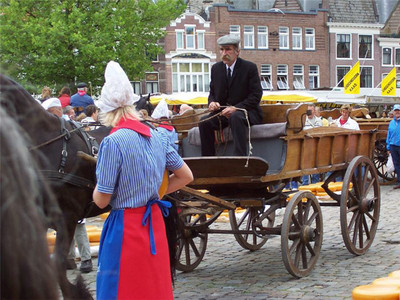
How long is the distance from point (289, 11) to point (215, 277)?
50084 millimetres

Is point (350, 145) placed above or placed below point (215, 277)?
above

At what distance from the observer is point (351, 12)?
55.8m

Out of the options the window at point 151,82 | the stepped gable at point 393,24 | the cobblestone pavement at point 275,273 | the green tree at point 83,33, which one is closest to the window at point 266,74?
the window at point 151,82

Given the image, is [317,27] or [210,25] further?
[317,27]

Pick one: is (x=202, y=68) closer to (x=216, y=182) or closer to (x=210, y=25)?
(x=210, y=25)

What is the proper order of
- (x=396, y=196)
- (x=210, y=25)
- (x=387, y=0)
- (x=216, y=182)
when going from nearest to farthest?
(x=216, y=182) < (x=396, y=196) < (x=210, y=25) < (x=387, y=0)

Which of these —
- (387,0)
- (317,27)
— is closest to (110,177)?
(317,27)

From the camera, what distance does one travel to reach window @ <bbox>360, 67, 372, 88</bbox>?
54.0m

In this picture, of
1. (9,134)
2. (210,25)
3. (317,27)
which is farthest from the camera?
(317,27)

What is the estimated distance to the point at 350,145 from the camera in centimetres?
822

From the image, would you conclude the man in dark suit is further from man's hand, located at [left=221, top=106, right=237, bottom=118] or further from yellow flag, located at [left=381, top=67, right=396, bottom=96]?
yellow flag, located at [left=381, top=67, right=396, bottom=96]

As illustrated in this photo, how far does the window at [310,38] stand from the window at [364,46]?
4133 mm

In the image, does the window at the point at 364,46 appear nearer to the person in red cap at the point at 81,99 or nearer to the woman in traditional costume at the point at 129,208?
the person in red cap at the point at 81,99

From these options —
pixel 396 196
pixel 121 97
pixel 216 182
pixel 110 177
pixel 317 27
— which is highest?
pixel 317 27
